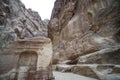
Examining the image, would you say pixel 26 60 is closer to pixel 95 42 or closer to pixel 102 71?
pixel 102 71

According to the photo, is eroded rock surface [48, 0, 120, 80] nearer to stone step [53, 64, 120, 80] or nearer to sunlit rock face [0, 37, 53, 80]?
stone step [53, 64, 120, 80]

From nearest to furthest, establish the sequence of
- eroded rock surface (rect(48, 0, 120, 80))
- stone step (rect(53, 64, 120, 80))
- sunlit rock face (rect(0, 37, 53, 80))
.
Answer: sunlit rock face (rect(0, 37, 53, 80)) < stone step (rect(53, 64, 120, 80)) < eroded rock surface (rect(48, 0, 120, 80))

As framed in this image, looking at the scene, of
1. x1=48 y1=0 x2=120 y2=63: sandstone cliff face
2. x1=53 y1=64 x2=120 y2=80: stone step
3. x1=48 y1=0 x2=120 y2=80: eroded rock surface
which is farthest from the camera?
x1=48 y1=0 x2=120 y2=63: sandstone cliff face

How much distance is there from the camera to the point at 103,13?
1165 centimetres

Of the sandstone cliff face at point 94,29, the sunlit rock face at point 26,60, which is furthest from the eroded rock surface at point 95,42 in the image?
the sunlit rock face at point 26,60

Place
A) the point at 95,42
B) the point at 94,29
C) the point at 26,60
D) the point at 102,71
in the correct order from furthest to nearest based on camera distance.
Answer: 1. the point at 94,29
2. the point at 95,42
3. the point at 102,71
4. the point at 26,60

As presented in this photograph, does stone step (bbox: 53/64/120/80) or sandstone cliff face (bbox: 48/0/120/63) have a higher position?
sandstone cliff face (bbox: 48/0/120/63)

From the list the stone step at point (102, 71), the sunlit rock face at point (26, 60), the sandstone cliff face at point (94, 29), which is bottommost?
the stone step at point (102, 71)

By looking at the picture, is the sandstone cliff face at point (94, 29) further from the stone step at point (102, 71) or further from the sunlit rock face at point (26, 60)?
the sunlit rock face at point (26, 60)

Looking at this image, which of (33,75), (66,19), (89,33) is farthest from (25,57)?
(66,19)

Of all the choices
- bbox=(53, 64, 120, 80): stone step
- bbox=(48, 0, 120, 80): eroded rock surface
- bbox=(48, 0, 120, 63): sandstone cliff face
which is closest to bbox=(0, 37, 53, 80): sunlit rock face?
bbox=(53, 64, 120, 80): stone step

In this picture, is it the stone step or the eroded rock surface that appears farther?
the eroded rock surface

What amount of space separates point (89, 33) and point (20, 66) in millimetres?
8855

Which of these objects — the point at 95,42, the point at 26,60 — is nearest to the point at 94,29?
the point at 95,42
